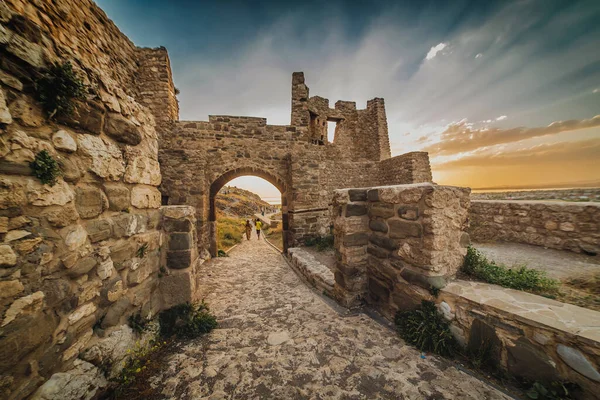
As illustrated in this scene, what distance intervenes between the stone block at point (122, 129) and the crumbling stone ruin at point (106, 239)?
0.04 feet

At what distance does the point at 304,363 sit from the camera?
213cm

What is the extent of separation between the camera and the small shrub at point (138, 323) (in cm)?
209

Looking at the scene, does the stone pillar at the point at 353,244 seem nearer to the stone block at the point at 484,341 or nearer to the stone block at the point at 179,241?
the stone block at the point at 484,341

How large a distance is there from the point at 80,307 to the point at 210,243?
18.8 feet

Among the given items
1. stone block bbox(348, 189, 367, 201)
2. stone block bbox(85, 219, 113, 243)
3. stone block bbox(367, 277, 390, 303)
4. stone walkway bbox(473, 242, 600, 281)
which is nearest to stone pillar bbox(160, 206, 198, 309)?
stone block bbox(85, 219, 113, 243)

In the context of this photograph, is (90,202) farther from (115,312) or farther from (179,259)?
(179,259)

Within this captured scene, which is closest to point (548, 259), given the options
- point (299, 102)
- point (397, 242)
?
point (397, 242)

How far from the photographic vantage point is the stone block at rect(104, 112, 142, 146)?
1.93 m

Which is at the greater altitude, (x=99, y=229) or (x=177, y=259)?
(x=99, y=229)

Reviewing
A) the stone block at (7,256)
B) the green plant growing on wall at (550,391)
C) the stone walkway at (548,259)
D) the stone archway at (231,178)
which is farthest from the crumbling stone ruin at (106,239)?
the stone archway at (231,178)

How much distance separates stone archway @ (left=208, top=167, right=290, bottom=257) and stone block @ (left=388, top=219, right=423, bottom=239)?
5.22 m

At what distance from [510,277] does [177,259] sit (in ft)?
13.5

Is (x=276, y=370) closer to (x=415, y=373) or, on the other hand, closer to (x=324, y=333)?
(x=324, y=333)

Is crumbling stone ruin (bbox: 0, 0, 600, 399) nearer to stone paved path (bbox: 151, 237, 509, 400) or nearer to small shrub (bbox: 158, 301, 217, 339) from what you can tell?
small shrub (bbox: 158, 301, 217, 339)
